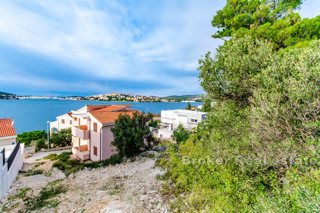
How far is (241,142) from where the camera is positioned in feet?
19.8

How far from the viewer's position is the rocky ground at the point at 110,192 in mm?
6227

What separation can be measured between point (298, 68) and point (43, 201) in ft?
37.0

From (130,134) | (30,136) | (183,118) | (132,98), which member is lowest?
(30,136)

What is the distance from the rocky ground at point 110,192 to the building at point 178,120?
69.3 ft

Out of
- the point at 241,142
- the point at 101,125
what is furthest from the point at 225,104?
the point at 101,125

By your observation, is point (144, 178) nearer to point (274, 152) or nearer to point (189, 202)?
point (189, 202)

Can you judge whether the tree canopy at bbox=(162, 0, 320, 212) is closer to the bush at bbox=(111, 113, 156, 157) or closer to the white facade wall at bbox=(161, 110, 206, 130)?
the bush at bbox=(111, 113, 156, 157)

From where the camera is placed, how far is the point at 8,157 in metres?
12.2

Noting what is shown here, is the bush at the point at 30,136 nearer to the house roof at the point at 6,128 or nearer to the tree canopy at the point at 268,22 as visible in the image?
the house roof at the point at 6,128

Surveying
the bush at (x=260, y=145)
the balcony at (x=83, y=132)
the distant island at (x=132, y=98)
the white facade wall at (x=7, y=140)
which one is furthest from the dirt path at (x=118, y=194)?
the distant island at (x=132, y=98)

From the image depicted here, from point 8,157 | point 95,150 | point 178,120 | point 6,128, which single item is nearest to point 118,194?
point 8,157

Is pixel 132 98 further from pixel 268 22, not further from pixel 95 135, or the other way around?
pixel 268 22

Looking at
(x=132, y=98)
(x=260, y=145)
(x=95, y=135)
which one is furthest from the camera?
(x=132, y=98)

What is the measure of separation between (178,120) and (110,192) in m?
31.4
